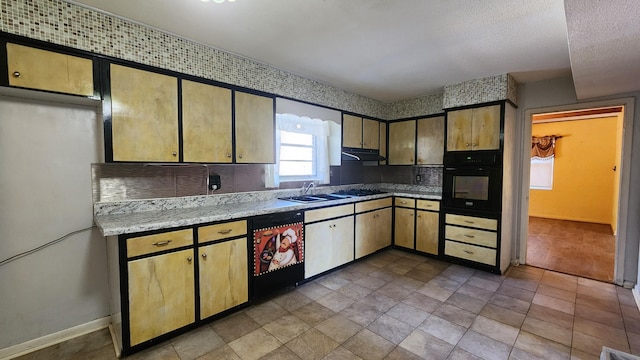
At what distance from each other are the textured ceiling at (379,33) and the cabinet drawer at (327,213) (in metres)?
1.65

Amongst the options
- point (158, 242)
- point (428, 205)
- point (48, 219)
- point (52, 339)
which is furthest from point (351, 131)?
point (52, 339)

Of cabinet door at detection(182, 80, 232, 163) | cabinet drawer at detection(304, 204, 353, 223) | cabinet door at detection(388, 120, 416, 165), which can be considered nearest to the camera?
cabinet door at detection(182, 80, 232, 163)

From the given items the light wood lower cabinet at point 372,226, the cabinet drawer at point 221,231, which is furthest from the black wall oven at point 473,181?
the cabinet drawer at point 221,231

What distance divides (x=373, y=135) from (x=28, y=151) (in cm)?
397

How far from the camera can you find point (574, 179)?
6508mm

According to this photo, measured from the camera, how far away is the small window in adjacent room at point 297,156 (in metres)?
3.52

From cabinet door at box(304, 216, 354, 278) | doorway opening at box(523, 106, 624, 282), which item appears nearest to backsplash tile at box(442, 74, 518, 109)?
cabinet door at box(304, 216, 354, 278)

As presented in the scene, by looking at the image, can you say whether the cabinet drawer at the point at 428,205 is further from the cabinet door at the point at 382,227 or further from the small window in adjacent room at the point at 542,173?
the small window in adjacent room at the point at 542,173

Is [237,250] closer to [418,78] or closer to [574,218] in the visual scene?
[418,78]

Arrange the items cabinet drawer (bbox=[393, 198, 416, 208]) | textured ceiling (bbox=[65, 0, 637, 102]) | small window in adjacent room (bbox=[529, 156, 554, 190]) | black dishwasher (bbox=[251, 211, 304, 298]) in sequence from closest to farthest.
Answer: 1. textured ceiling (bbox=[65, 0, 637, 102])
2. black dishwasher (bbox=[251, 211, 304, 298])
3. cabinet drawer (bbox=[393, 198, 416, 208])
4. small window in adjacent room (bbox=[529, 156, 554, 190])

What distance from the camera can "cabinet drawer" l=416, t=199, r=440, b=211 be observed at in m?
3.87

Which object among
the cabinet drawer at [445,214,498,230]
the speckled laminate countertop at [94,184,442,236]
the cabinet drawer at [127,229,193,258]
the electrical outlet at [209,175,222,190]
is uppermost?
the electrical outlet at [209,175,222,190]

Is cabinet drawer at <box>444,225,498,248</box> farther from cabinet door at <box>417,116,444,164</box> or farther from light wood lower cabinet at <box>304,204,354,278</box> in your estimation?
light wood lower cabinet at <box>304,204,354,278</box>

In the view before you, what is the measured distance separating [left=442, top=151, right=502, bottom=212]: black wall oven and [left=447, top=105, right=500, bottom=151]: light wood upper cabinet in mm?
109
